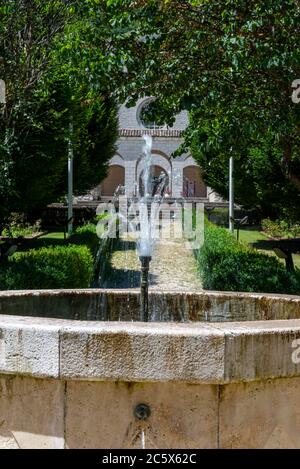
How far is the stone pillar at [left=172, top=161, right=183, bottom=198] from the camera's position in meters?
45.1

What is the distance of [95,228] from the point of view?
20781 millimetres

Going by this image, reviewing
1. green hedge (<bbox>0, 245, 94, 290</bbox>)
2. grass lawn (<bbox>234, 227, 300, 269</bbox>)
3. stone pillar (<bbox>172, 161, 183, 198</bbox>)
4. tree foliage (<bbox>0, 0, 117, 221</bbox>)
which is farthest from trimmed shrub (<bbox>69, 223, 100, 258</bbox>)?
stone pillar (<bbox>172, 161, 183, 198</bbox>)

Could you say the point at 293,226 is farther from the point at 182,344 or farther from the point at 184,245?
the point at 182,344

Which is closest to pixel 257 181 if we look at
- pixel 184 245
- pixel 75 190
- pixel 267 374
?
pixel 184 245

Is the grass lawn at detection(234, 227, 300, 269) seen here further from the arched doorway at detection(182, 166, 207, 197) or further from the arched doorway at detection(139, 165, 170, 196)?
the arched doorway at detection(182, 166, 207, 197)

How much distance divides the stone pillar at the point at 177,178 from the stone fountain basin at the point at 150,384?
40.8m

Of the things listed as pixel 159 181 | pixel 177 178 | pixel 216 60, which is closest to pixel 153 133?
pixel 159 181

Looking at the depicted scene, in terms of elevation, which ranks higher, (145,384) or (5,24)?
(5,24)

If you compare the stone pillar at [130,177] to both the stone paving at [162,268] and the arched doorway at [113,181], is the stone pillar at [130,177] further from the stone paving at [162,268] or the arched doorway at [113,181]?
the stone paving at [162,268]

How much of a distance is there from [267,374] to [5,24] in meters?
10.2

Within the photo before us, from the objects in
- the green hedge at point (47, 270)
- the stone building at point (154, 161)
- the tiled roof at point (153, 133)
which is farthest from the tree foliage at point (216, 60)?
the tiled roof at point (153, 133)

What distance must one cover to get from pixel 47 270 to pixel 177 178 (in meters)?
35.8

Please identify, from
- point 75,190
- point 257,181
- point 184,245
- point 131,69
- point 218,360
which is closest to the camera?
point 218,360

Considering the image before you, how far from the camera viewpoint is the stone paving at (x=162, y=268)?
15391mm
